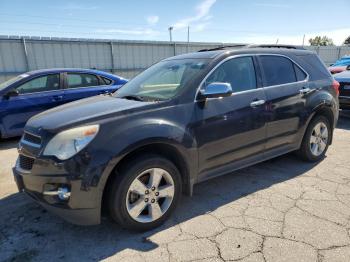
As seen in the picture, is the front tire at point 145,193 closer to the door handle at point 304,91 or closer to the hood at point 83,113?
the hood at point 83,113

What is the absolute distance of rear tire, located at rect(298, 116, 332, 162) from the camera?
450cm

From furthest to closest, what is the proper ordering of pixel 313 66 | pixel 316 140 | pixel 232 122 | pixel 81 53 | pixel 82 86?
pixel 81 53 < pixel 82 86 < pixel 316 140 < pixel 313 66 < pixel 232 122

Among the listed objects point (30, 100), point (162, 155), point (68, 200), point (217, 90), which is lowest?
point (68, 200)

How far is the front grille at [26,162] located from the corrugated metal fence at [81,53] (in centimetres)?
1098

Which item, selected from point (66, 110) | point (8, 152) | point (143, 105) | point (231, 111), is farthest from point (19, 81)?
point (231, 111)

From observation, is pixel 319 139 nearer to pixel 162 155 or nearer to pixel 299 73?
pixel 299 73

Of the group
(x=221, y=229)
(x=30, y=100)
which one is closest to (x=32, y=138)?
(x=221, y=229)

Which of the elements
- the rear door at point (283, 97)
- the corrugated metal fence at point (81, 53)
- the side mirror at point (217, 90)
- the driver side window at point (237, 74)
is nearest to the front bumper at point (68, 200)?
the side mirror at point (217, 90)

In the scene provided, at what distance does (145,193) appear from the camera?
114 inches

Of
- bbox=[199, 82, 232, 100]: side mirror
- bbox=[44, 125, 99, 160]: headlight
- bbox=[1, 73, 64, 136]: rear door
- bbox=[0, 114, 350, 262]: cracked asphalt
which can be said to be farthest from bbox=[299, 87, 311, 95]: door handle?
bbox=[1, 73, 64, 136]: rear door

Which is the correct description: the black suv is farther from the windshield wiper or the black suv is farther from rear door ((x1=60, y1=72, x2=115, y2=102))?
rear door ((x1=60, y1=72, x2=115, y2=102))

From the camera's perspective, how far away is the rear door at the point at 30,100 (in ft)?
20.2

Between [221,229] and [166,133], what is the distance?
3.61 feet

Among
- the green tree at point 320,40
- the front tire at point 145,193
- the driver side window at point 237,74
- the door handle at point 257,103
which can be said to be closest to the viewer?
the front tire at point 145,193
